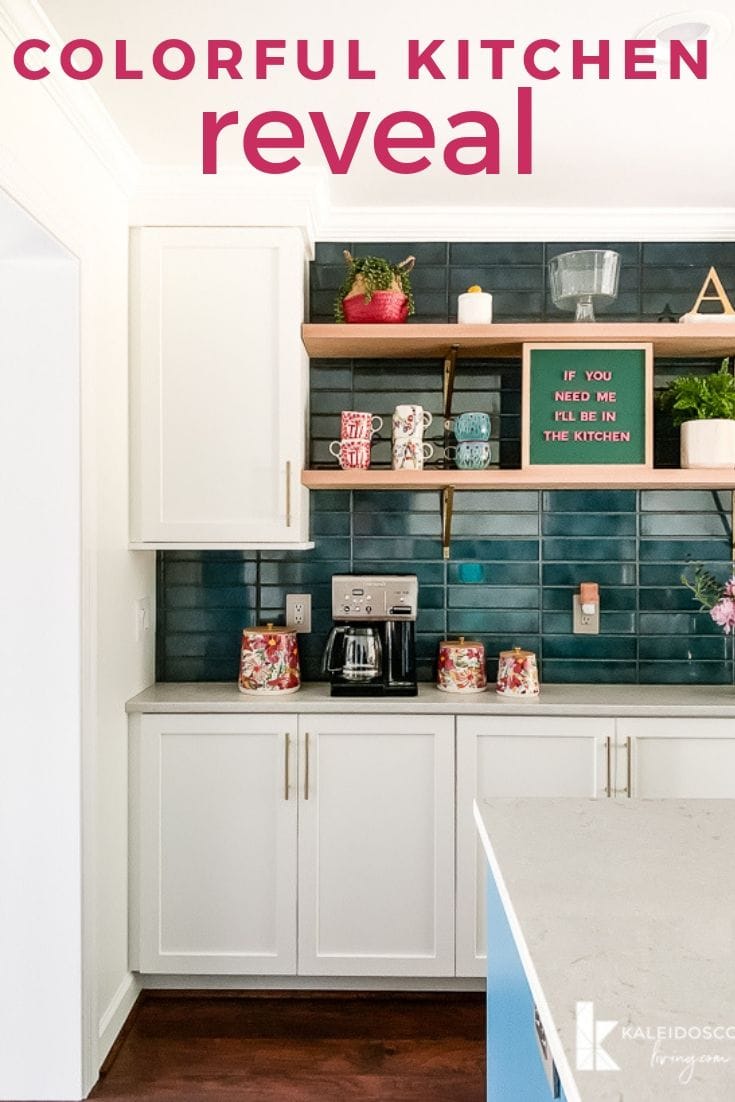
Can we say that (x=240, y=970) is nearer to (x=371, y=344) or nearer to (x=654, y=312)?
(x=371, y=344)

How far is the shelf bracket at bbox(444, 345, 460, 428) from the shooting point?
2840 millimetres

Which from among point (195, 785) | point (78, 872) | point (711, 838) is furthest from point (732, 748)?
point (78, 872)

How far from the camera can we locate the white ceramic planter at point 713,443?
2.71 m

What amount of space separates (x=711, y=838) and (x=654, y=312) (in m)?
2.00

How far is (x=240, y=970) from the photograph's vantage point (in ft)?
8.80

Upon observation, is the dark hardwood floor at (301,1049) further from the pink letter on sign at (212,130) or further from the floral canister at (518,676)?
the pink letter on sign at (212,130)

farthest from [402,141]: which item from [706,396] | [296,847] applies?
[296,847]

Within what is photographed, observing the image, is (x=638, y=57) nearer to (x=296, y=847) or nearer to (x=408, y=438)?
(x=408, y=438)

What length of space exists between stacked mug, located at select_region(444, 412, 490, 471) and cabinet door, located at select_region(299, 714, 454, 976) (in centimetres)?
76

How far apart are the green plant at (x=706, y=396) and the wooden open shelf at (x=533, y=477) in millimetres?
174

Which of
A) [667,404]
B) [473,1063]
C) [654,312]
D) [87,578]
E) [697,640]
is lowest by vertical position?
[473,1063]

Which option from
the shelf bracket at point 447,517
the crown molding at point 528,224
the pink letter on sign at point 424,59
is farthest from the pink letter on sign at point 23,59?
the shelf bracket at point 447,517

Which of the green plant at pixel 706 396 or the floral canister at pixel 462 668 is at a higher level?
the green plant at pixel 706 396

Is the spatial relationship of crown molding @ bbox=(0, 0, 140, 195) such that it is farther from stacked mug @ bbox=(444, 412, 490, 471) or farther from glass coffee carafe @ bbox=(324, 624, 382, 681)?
glass coffee carafe @ bbox=(324, 624, 382, 681)
